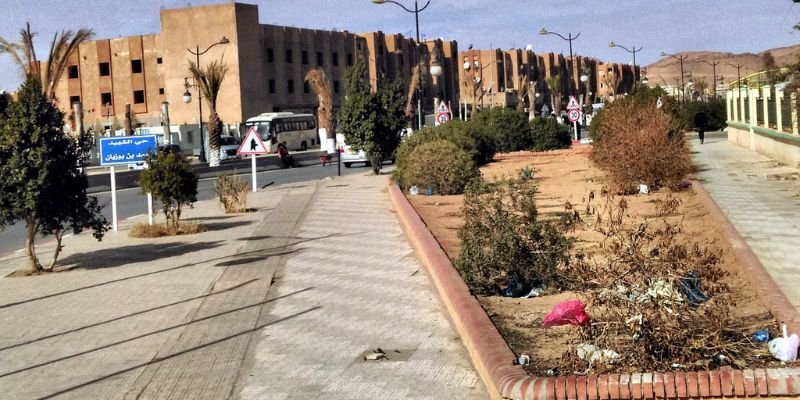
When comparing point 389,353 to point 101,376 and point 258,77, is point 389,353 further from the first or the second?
point 258,77

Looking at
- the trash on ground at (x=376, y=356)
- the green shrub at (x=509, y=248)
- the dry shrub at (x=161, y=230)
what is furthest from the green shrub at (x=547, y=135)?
the trash on ground at (x=376, y=356)

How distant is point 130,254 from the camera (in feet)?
53.5

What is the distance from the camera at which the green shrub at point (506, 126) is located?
143 feet

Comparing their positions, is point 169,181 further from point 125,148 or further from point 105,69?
point 105,69

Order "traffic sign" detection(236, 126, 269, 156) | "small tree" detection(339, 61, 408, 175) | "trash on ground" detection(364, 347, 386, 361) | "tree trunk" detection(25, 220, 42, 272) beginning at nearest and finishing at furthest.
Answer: "trash on ground" detection(364, 347, 386, 361)
"tree trunk" detection(25, 220, 42, 272)
"traffic sign" detection(236, 126, 269, 156)
"small tree" detection(339, 61, 408, 175)

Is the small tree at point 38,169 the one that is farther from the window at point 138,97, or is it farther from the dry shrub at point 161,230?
the window at point 138,97

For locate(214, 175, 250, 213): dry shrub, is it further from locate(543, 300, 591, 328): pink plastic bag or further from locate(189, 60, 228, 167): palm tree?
locate(189, 60, 228, 167): palm tree

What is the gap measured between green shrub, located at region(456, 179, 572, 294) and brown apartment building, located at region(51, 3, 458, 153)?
62351 mm

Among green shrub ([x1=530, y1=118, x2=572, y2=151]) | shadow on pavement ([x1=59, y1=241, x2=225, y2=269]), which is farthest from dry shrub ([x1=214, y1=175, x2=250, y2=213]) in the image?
green shrub ([x1=530, y1=118, x2=572, y2=151])

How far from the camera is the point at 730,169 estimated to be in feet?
85.6

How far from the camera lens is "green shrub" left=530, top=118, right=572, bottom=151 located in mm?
44531

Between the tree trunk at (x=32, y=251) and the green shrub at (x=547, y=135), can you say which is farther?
the green shrub at (x=547, y=135)

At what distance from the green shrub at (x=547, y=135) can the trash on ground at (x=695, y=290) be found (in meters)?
36.6

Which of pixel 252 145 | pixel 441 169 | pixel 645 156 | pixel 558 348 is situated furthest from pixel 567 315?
pixel 252 145
